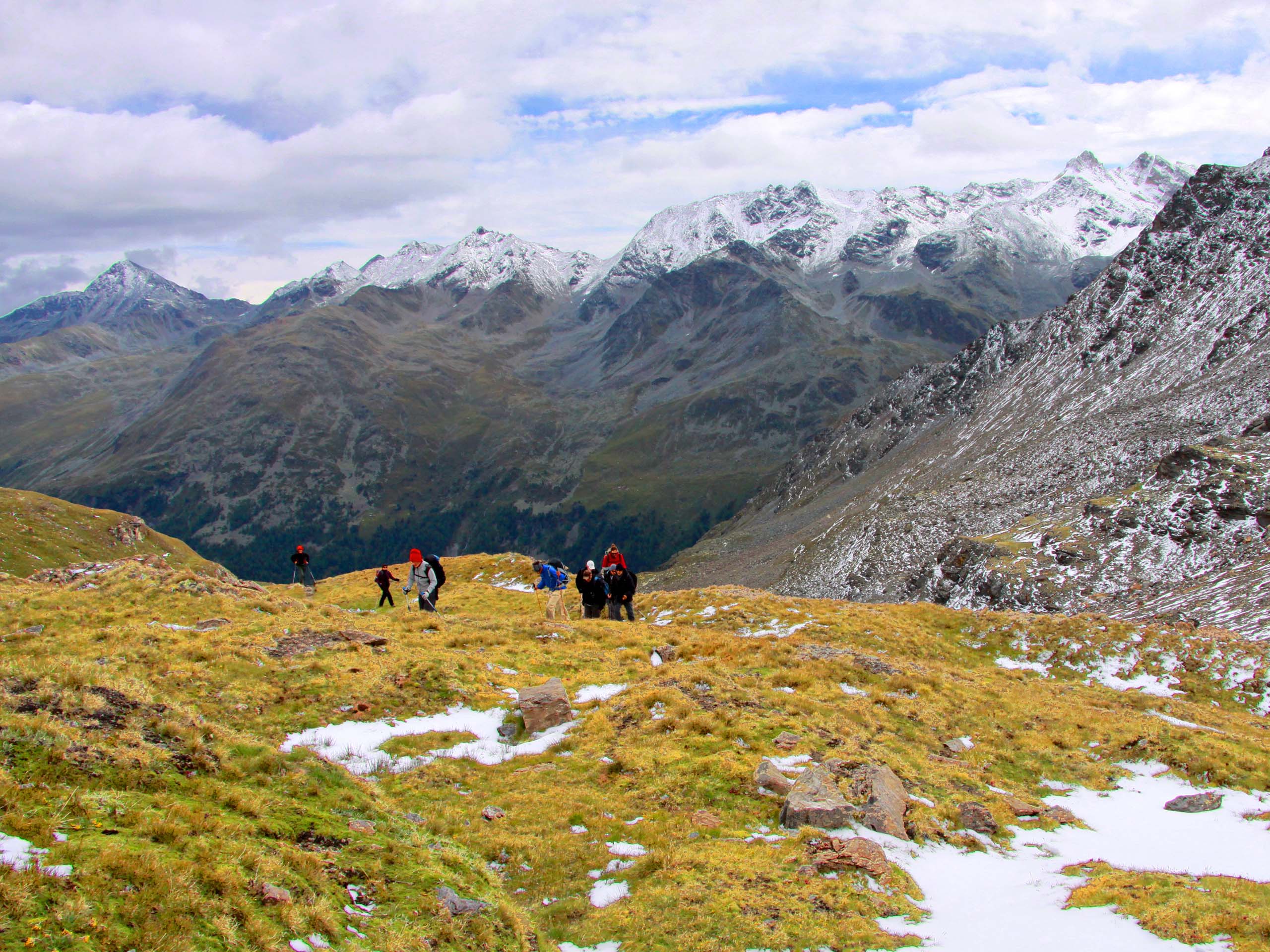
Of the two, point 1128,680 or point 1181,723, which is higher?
point 1181,723

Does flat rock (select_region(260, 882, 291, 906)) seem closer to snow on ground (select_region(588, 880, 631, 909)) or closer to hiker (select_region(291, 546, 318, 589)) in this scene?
snow on ground (select_region(588, 880, 631, 909))

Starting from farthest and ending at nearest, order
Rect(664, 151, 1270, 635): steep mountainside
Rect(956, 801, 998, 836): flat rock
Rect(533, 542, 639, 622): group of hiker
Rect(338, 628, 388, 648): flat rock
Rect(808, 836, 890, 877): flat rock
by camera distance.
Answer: Rect(664, 151, 1270, 635): steep mountainside → Rect(533, 542, 639, 622): group of hiker → Rect(338, 628, 388, 648): flat rock → Rect(956, 801, 998, 836): flat rock → Rect(808, 836, 890, 877): flat rock

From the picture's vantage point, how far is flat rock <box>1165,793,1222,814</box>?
18172 millimetres

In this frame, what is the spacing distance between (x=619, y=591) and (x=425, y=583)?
31.8ft

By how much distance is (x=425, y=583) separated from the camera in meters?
35.7

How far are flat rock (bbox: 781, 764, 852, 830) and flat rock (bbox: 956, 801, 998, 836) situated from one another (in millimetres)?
2925

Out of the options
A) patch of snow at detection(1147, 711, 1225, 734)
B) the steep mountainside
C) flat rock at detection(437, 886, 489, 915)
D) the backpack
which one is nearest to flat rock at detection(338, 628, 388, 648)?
the backpack

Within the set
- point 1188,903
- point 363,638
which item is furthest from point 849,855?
point 363,638

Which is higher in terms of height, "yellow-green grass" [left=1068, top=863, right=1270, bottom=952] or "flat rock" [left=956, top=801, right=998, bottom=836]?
"yellow-green grass" [left=1068, top=863, right=1270, bottom=952]

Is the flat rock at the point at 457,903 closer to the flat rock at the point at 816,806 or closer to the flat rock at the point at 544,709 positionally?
the flat rock at the point at 816,806

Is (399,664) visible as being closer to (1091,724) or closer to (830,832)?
(830,832)

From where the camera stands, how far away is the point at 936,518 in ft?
432

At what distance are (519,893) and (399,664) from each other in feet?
36.7

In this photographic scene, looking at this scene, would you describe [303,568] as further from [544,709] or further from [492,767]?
[492,767]
